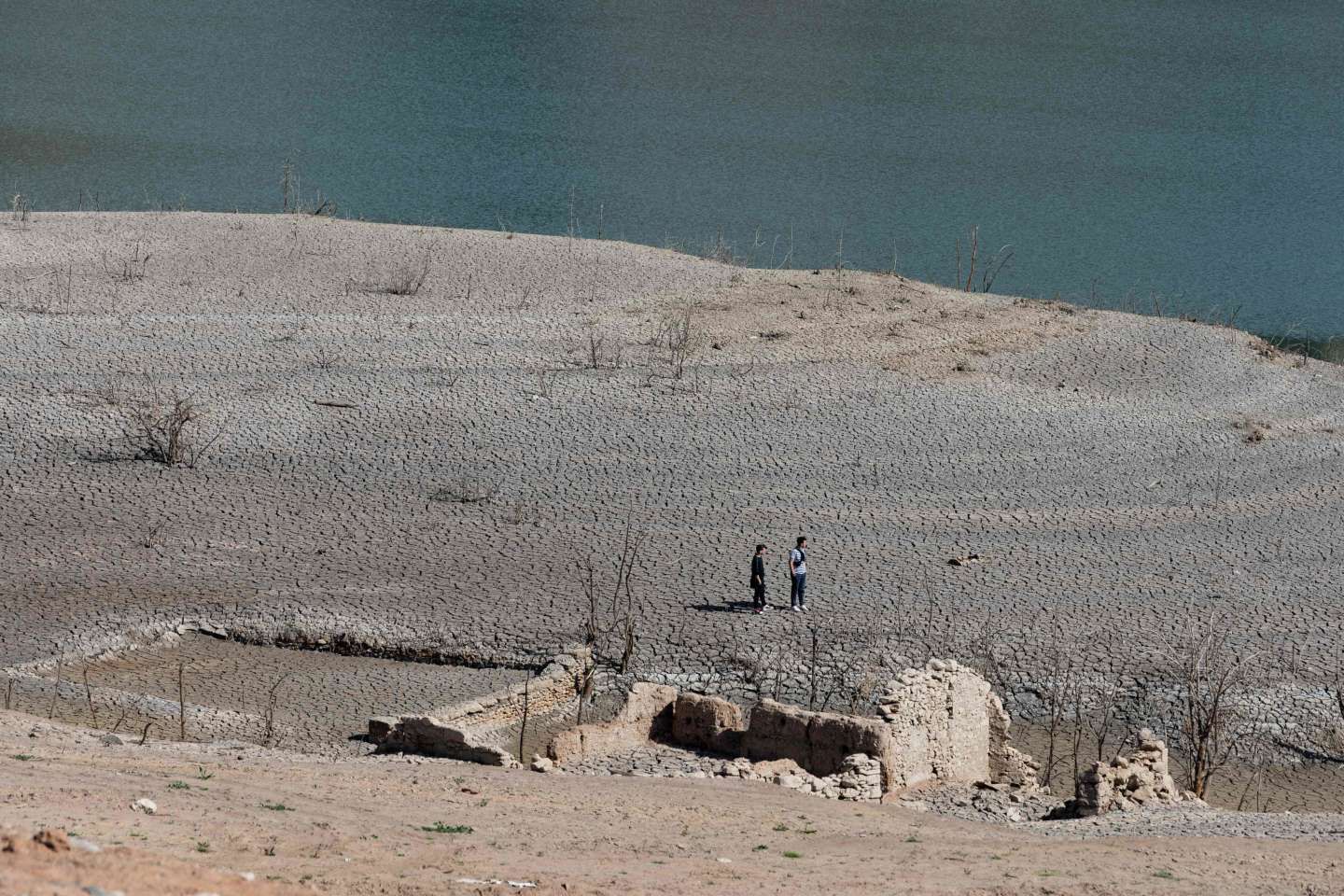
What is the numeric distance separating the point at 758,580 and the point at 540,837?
10.4 m

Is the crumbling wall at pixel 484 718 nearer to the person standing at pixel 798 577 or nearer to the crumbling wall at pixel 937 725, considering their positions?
the person standing at pixel 798 577

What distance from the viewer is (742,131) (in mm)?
60406

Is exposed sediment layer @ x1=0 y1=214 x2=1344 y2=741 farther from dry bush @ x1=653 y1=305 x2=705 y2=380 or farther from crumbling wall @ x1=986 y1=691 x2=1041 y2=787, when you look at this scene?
crumbling wall @ x1=986 y1=691 x2=1041 y2=787

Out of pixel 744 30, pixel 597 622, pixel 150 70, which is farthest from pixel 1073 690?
pixel 744 30

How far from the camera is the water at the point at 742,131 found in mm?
47750

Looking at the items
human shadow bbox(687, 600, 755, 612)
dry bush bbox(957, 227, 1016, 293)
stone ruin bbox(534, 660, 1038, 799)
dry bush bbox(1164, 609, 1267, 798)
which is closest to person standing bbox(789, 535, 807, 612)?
human shadow bbox(687, 600, 755, 612)

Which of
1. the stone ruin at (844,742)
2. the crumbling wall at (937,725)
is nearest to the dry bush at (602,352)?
the stone ruin at (844,742)

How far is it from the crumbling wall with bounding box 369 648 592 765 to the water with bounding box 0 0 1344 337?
79.3ft

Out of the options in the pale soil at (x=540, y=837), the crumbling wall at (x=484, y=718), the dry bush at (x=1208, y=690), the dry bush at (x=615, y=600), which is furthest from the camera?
the dry bush at (x=615, y=600)

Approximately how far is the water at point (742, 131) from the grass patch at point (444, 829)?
105 feet

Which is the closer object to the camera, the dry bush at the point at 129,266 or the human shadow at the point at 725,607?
the human shadow at the point at 725,607

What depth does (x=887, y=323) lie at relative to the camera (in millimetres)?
37250

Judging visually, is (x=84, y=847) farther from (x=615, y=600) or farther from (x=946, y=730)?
(x=615, y=600)

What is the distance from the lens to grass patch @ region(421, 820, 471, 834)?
1389 centimetres
